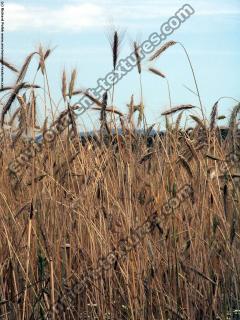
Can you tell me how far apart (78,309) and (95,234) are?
344 mm

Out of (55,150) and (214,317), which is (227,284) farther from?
(55,150)

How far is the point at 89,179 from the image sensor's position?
11.6ft

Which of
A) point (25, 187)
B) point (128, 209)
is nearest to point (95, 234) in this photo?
point (128, 209)

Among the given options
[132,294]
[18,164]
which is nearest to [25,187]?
[18,164]

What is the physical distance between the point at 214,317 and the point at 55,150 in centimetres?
121

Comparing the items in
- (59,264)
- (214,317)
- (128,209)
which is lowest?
(214,317)

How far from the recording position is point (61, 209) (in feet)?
11.4

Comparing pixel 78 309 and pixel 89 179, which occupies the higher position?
pixel 89 179

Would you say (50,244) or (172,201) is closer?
(50,244)

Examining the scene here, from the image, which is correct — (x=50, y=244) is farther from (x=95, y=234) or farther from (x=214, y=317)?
(x=214, y=317)

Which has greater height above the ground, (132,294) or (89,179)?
(89,179)

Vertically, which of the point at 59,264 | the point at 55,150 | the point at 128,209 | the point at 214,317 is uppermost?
the point at 55,150

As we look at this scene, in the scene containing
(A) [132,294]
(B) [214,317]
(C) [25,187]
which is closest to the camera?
(A) [132,294]

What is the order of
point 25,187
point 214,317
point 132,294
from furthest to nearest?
point 25,187, point 214,317, point 132,294
